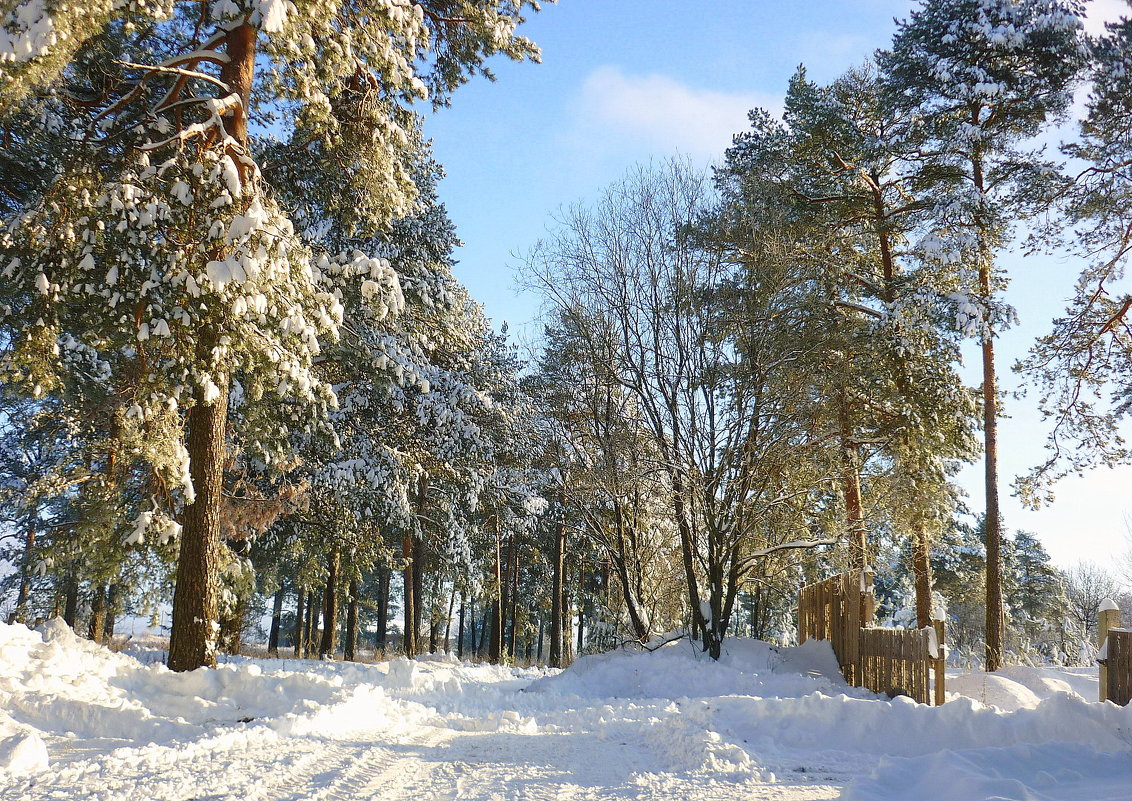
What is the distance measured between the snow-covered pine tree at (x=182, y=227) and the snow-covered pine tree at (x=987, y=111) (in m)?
10.9

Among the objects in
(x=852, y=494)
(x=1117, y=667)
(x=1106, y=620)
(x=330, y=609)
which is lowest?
(x=330, y=609)

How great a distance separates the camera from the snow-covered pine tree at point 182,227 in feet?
23.5

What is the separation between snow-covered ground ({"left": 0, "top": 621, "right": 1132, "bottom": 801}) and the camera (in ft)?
15.6

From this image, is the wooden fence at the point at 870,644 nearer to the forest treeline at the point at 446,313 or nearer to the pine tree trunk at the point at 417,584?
the forest treeline at the point at 446,313

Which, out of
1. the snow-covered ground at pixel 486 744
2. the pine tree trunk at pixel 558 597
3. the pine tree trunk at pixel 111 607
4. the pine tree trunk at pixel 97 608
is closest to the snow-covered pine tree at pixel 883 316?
the snow-covered ground at pixel 486 744

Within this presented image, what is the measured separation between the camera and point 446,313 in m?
15.4

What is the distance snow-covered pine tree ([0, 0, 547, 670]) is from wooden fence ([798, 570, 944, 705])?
7.83m

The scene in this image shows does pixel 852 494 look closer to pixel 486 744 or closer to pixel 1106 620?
pixel 1106 620

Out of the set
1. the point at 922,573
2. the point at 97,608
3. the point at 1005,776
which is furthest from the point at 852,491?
the point at 97,608

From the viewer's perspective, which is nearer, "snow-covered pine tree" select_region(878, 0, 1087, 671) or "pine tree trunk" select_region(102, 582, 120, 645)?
"snow-covered pine tree" select_region(878, 0, 1087, 671)

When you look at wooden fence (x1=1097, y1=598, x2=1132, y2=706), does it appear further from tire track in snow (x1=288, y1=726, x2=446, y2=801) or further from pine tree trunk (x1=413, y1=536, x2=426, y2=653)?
pine tree trunk (x1=413, y1=536, x2=426, y2=653)

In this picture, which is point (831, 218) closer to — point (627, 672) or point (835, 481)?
point (835, 481)

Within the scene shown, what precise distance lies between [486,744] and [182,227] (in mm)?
5724

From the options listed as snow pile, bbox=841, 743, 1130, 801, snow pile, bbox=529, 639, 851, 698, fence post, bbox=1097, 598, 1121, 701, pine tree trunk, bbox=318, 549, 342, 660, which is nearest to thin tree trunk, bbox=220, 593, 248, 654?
pine tree trunk, bbox=318, 549, 342, 660
